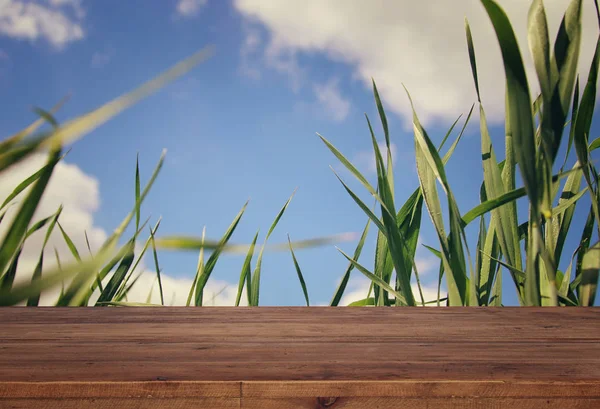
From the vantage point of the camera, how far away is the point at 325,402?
18.1 inches

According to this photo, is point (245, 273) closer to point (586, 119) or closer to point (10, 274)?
point (10, 274)

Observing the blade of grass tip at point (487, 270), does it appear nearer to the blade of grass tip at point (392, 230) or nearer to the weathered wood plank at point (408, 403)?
the blade of grass tip at point (392, 230)

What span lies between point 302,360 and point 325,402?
7cm

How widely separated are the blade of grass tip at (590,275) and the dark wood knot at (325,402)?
0.62 m

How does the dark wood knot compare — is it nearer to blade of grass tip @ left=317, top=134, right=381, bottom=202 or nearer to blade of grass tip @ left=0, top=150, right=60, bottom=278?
blade of grass tip @ left=317, top=134, right=381, bottom=202

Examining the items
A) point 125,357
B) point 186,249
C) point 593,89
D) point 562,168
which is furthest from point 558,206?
point 125,357

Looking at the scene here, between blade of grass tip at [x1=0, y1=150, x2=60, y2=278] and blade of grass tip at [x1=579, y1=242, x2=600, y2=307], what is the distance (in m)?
0.86

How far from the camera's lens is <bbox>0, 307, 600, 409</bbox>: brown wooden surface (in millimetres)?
460

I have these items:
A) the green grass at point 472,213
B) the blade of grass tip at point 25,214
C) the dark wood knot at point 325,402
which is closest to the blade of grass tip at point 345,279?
the green grass at point 472,213

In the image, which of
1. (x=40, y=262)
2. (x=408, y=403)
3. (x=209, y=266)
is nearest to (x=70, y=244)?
(x=40, y=262)

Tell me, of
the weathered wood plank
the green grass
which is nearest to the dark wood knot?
the weathered wood plank

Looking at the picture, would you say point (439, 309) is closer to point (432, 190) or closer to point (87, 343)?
point (432, 190)

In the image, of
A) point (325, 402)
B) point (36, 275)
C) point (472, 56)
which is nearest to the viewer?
point (325, 402)

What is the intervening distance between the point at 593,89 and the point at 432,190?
0.98 ft
